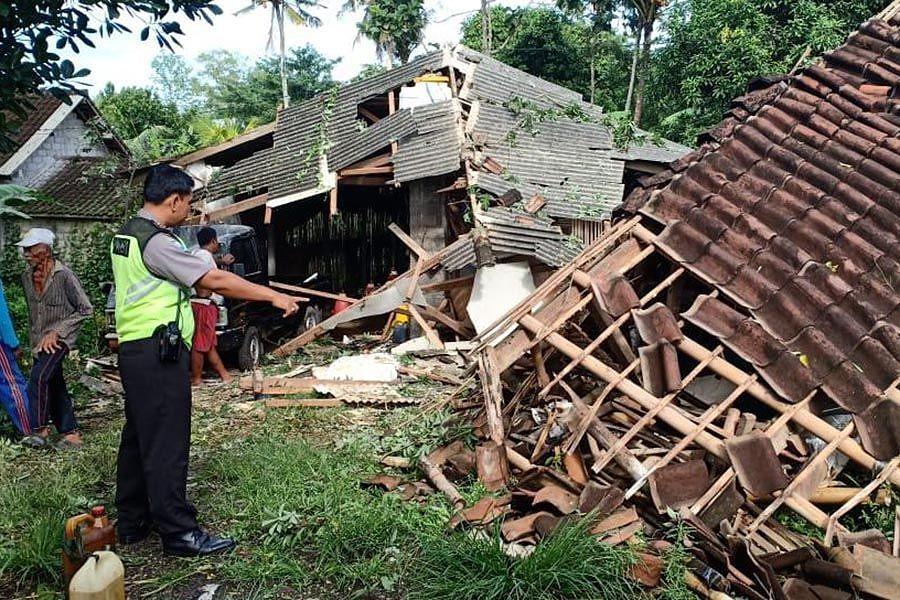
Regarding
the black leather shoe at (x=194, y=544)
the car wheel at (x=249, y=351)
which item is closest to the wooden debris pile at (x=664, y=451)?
the black leather shoe at (x=194, y=544)

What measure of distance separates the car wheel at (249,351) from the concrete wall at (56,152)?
12.9 metres

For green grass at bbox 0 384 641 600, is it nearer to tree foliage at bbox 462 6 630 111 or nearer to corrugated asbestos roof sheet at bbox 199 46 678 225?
corrugated asbestos roof sheet at bbox 199 46 678 225

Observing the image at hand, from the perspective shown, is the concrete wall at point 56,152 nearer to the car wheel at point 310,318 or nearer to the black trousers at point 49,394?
the car wheel at point 310,318

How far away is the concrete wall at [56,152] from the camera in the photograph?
67.6ft

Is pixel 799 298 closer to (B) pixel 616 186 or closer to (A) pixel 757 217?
(A) pixel 757 217

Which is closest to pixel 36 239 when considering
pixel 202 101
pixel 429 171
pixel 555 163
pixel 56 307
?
pixel 56 307

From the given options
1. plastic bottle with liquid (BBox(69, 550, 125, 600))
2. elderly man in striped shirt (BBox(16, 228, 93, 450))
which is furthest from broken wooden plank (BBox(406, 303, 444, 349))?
plastic bottle with liquid (BBox(69, 550, 125, 600))

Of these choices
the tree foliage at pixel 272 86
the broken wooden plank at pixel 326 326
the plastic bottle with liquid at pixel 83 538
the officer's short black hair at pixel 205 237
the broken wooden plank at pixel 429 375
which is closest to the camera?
the plastic bottle with liquid at pixel 83 538

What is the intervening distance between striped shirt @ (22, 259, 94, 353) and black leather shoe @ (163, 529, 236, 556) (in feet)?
9.86

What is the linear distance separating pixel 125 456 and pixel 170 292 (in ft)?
3.41

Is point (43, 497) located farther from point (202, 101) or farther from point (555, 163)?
point (202, 101)

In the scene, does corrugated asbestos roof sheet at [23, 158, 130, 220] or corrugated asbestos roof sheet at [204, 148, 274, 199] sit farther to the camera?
corrugated asbestos roof sheet at [23, 158, 130, 220]

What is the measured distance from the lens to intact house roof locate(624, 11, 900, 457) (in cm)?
407

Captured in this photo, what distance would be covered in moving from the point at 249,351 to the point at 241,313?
0.61 m
